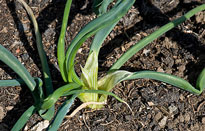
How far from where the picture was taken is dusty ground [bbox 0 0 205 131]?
1737 mm

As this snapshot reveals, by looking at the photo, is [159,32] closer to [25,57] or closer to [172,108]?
[172,108]

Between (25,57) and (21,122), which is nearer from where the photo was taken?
(21,122)

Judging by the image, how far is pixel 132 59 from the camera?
1.94 meters

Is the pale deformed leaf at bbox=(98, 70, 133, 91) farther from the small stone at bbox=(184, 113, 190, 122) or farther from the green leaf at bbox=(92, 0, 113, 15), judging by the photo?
the small stone at bbox=(184, 113, 190, 122)

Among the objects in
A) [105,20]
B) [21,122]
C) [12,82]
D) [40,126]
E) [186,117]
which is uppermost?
[105,20]

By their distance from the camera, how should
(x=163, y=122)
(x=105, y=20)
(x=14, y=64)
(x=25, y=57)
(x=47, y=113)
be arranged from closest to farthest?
(x=105, y=20) < (x=14, y=64) < (x=47, y=113) < (x=163, y=122) < (x=25, y=57)

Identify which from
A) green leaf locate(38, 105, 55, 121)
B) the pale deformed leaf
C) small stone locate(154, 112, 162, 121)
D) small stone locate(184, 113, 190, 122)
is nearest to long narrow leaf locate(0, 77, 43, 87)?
green leaf locate(38, 105, 55, 121)

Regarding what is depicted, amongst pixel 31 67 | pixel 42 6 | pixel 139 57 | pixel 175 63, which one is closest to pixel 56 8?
pixel 42 6

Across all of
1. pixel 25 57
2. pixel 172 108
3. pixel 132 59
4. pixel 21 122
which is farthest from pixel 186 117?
pixel 25 57

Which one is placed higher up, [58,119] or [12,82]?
[12,82]

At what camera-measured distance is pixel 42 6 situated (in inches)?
85.0

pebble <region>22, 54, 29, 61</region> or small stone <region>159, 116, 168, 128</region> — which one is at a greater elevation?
pebble <region>22, 54, 29, 61</region>

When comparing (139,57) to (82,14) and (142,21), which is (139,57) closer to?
(142,21)

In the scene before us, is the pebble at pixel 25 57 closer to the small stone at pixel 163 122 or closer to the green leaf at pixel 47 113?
the green leaf at pixel 47 113
